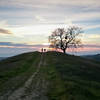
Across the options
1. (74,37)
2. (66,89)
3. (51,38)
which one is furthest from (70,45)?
(66,89)

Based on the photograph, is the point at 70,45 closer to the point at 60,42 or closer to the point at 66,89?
the point at 60,42

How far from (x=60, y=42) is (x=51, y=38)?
7.24m

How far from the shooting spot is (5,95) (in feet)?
54.3

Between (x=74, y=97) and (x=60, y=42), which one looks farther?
(x=60, y=42)

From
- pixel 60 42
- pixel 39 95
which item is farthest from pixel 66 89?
pixel 60 42

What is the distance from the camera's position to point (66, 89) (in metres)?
18.7

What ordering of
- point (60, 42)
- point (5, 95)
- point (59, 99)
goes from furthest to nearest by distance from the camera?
point (60, 42) < point (5, 95) < point (59, 99)

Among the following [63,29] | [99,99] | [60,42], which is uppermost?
[63,29]

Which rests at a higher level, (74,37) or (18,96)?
(74,37)

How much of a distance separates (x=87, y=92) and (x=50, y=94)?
4.25 metres

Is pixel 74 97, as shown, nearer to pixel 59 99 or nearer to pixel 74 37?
pixel 59 99

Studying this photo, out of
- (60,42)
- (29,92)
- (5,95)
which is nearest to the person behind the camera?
(5,95)

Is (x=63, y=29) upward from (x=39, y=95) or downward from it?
upward

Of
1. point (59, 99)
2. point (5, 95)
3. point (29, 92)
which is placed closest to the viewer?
point (59, 99)
